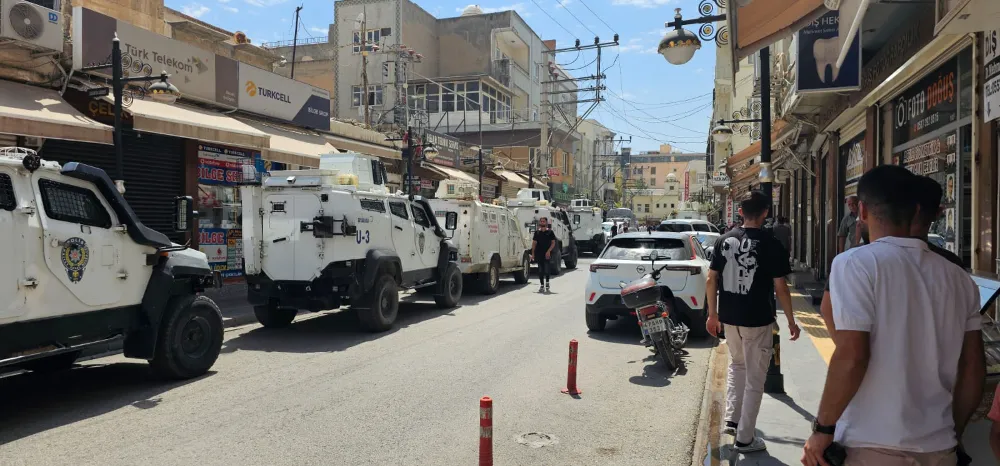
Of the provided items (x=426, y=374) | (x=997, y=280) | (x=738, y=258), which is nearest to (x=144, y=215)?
(x=426, y=374)

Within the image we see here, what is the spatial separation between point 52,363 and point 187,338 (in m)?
1.25

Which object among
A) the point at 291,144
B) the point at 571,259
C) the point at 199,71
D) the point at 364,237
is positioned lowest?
the point at 571,259

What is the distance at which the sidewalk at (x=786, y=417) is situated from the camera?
145 inches

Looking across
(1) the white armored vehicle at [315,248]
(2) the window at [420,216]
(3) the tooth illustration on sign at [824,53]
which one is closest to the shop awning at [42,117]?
(1) the white armored vehicle at [315,248]

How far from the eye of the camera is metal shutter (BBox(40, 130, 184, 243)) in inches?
508

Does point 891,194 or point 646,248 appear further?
point 646,248

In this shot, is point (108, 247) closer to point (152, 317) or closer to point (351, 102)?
point (152, 317)

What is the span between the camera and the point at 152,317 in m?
6.71

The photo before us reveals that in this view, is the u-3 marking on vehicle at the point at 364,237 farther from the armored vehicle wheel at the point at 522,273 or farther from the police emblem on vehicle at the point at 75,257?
the armored vehicle wheel at the point at 522,273

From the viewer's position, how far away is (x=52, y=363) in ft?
22.0

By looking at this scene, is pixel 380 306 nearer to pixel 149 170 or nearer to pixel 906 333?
pixel 149 170

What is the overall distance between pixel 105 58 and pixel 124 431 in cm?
966

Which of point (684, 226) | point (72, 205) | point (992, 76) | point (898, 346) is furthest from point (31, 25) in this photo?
point (684, 226)

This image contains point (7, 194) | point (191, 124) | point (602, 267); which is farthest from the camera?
point (191, 124)
